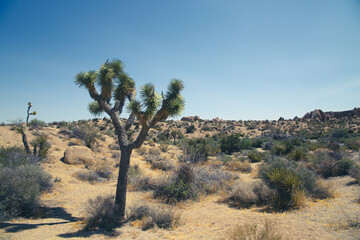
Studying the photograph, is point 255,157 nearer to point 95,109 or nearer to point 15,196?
point 95,109

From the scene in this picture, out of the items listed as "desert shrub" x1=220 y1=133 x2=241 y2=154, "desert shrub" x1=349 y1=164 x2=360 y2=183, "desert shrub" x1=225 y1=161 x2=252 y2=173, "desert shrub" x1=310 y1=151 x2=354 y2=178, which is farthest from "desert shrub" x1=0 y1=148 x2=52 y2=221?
"desert shrub" x1=220 y1=133 x2=241 y2=154

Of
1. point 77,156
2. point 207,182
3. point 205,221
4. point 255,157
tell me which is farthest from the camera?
point 255,157

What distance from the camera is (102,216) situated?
614cm

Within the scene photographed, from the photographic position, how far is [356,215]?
5754 millimetres

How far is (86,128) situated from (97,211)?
2090 centimetres

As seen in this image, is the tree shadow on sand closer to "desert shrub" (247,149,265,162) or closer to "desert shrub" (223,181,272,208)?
"desert shrub" (223,181,272,208)

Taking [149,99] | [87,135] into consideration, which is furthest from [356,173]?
[87,135]

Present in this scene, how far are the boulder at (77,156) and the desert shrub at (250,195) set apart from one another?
12.2 m

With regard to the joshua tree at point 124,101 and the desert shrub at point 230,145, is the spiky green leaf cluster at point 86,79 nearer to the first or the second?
the joshua tree at point 124,101

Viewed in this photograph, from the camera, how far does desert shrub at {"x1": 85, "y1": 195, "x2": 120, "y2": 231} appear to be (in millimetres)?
5910

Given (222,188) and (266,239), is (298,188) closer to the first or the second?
(222,188)

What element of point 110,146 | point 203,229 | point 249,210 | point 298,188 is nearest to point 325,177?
point 298,188

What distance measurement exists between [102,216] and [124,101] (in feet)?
14.4

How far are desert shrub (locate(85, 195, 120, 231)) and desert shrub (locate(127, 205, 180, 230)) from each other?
1.99 feet
